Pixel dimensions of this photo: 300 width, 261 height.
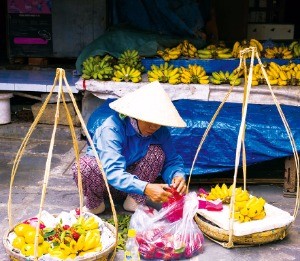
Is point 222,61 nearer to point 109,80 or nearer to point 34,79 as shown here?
point 109,80

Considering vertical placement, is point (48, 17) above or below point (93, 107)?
above

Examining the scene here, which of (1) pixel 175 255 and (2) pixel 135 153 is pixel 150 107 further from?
(1) pixel 175 255

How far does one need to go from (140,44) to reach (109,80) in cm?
97

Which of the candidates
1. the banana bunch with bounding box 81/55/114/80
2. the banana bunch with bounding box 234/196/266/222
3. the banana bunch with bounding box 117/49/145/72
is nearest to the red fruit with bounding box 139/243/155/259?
the banana bunch with bounding box 234/196/266/222

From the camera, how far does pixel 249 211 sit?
3.63 m

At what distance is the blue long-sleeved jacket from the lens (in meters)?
3.51

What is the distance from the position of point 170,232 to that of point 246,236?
541 millimetres

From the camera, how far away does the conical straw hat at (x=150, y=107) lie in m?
3.43

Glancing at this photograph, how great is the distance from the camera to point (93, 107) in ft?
20.8

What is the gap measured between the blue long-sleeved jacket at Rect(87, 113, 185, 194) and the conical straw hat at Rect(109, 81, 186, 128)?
0.67 ft

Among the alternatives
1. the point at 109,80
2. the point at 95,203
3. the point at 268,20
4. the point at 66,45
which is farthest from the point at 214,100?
the point at 268,20

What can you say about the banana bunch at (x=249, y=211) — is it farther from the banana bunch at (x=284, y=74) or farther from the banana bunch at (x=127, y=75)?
the banana bunch at (x=127, y=75)

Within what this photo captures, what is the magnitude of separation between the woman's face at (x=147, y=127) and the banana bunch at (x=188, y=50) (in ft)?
10.5

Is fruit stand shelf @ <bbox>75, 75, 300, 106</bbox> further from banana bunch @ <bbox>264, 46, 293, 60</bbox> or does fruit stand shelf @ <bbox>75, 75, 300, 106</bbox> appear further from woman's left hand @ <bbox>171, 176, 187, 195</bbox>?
woman's left hand @ <bbox>171, 176, 187, 195</bbox>
